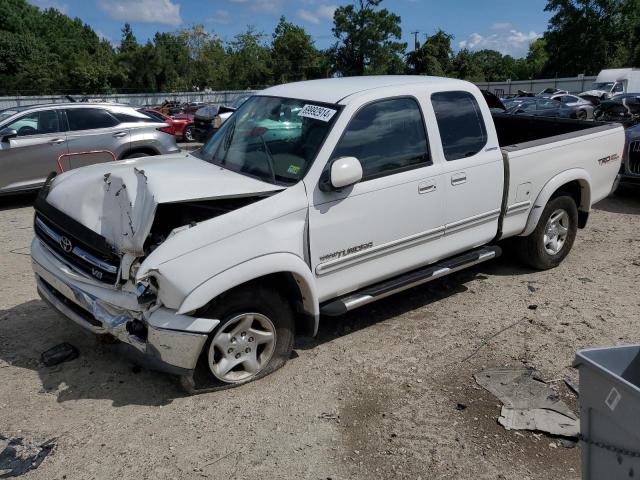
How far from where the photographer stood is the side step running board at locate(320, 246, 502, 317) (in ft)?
13.3

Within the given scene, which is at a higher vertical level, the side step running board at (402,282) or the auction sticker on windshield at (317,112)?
the auction sticker on windshield at (317,112)

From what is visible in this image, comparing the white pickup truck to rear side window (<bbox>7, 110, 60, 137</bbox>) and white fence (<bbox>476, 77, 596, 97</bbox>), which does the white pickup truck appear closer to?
rear side window (<bbox>7, 110, 60, 137</bbox>)

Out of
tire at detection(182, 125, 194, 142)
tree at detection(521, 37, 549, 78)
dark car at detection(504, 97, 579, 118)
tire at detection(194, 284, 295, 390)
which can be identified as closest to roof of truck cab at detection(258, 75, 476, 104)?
tire at detection(194, 284, 295, 390)

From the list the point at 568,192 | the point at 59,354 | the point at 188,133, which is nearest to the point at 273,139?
the point at 59,354

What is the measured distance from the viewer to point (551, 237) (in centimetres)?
594

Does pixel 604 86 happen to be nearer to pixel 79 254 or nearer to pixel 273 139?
pixel 273 139

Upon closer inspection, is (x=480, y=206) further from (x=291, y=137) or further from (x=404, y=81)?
(x=291, y=137)

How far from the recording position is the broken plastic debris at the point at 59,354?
4.07 metres

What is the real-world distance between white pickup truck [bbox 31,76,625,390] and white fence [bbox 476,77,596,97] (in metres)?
46.7

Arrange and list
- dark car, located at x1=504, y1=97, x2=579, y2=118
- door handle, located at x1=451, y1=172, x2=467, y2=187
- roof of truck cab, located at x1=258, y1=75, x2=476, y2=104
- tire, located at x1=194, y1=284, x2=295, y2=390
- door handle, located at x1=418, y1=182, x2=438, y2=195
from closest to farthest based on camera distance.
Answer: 1. tire, located at x1=194, y1=284, x2=295, y2=390
2. roof of truck cab, located at x1=258, y1=75, x2=476, y2=104
3. door handle, located at x1=418, y1=182, x2=438, y2=195
4. door handle, located at x1=451, y1=172, x2=467, y2=187
5. dark car, located at x1=504, y1=97, x2=579, y2=118

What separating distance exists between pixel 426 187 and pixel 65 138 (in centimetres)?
732

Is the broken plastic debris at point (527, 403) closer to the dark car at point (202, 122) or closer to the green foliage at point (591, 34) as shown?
the dark car at point (202, 122)

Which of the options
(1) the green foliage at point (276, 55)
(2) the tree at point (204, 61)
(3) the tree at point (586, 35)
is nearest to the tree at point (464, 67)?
(1) the green foliage at point (276, 55)

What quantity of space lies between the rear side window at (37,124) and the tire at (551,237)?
7.86 meters
